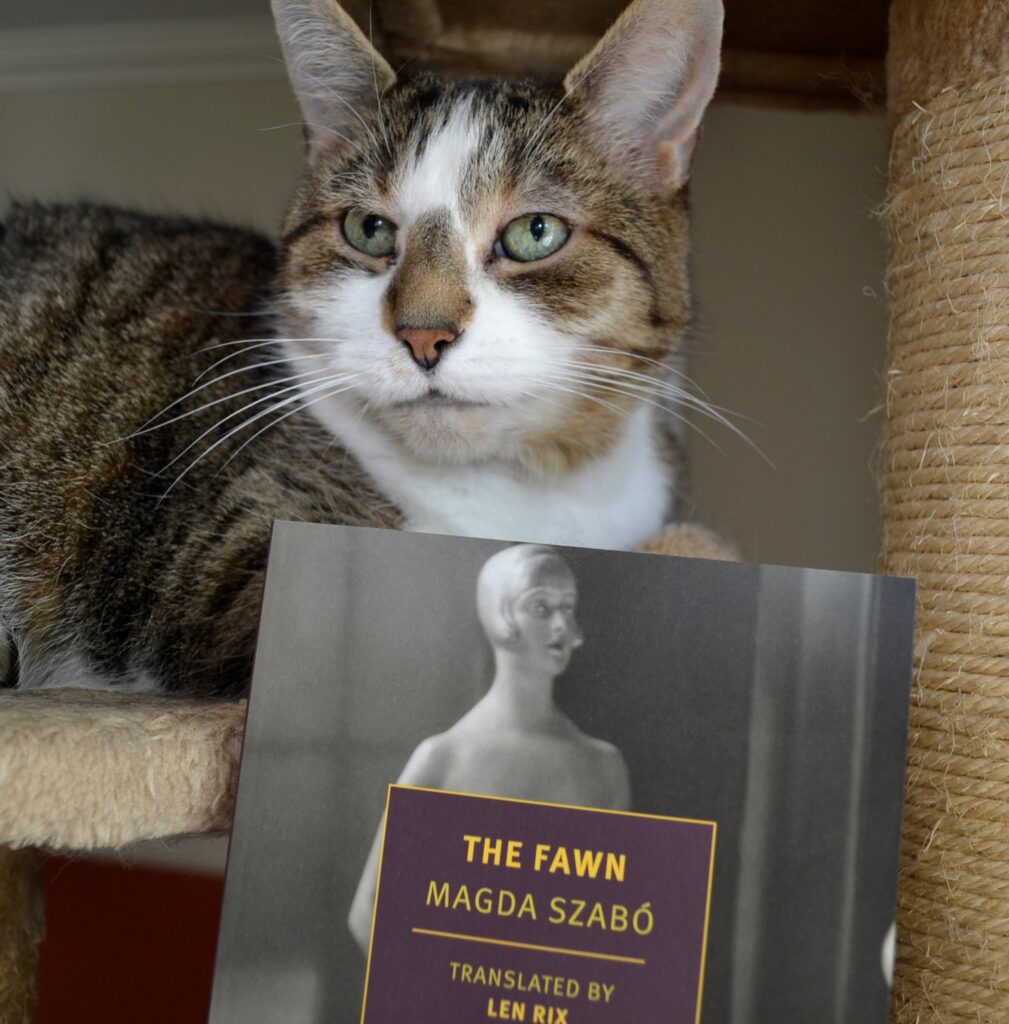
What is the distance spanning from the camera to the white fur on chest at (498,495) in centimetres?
112

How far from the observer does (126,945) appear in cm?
178

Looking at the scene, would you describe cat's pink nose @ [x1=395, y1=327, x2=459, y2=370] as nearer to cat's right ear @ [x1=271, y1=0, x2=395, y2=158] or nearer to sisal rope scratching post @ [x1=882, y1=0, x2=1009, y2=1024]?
cat's right ear @ [x1=271, y1=0, x2=395, y2=158]

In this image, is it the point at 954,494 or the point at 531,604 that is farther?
the point at 954,494

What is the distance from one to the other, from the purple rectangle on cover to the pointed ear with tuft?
718 mm

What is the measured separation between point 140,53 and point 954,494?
1915 mm

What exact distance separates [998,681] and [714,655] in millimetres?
314

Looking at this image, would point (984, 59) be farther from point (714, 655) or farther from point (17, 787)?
point (17, 787)

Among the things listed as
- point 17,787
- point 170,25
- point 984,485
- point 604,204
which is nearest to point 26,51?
point 170,25

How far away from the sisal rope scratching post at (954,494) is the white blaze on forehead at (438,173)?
17.7 inches

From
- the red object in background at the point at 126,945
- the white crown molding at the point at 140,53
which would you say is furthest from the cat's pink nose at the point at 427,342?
the white crown molding at the point at 140,53

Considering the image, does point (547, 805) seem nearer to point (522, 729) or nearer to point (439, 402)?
point (522, 729)

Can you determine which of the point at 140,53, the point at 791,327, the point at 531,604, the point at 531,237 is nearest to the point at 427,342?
the point at 531,237

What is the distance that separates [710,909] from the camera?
71 centimetres

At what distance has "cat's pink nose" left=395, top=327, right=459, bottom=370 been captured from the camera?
941 mm
